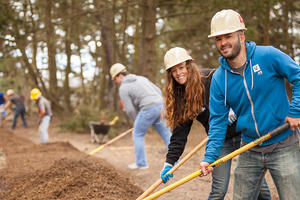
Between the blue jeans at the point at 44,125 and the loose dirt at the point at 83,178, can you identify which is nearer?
the loose dirt at the point at 83,178

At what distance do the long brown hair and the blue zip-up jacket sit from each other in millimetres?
564

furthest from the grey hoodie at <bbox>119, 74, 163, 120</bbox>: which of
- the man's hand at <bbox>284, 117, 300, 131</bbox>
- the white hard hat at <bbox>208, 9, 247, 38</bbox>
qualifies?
the man's hand at <bbox>284, 117, 300, 131</bbox>

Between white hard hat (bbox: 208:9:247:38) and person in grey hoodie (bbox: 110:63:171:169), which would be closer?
white hard hat (bbox: 208:9:247:38)

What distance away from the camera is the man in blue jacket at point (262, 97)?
2.28 meters

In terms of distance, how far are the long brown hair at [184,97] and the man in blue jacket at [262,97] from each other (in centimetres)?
56

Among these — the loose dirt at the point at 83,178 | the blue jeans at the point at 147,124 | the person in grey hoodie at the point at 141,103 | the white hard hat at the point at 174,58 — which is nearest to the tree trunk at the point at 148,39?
the loose dirt at the point at 83,178

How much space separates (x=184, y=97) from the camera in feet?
10.5

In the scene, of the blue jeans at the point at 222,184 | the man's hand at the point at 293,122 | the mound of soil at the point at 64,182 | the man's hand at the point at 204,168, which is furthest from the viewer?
the mound of soil at the point at 64,182

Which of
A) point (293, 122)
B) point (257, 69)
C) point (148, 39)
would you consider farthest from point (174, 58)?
point (148, 39)

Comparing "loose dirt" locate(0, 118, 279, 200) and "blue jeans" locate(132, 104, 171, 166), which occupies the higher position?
"blue jeans" locate(132, 104, 171, 166)

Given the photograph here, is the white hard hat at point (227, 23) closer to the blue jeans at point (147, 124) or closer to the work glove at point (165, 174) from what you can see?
the work glove at point (165, 174)

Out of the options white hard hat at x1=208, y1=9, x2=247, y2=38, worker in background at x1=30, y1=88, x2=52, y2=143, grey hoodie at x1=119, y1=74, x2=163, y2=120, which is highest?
white hard hat at x1=208, y1=9, x2=247, y2=38

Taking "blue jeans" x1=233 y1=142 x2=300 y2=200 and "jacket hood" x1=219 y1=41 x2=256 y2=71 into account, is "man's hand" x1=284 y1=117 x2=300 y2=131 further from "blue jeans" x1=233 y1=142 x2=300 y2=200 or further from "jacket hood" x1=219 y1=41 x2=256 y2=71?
"jacket hood" x1=219 y1=41 x2=256 y2=71

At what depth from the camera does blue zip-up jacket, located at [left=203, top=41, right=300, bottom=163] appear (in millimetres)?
2266
